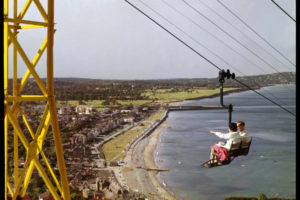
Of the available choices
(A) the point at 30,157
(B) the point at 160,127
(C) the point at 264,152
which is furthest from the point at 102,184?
(B) the point at 160,127

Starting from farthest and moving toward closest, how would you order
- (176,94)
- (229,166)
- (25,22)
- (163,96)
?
(176,94), (163,96), (229,166), (25,22)

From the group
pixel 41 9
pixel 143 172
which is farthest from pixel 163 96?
pixel 41 9

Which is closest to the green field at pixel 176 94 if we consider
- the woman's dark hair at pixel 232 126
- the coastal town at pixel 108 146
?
the coastal town at pixel 108 146

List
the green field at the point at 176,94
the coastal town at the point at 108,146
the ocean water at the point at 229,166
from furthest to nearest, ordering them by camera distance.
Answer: the green field at the point at 176,94
the coastal town at the point at 108,146
the ocean water at the point at 229,166

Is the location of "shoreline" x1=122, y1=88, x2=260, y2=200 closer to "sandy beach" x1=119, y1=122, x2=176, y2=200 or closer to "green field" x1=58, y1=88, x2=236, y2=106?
"sandy beach" x1=119, y1=122, x2=176, y2=200

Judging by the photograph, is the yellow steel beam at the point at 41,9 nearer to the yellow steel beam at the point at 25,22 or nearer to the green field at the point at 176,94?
the yellow steel beam at the point at 25,22

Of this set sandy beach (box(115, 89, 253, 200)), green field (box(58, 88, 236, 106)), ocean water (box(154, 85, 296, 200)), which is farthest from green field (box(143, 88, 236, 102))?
sandy beach (box(115, 89, 253, 200))

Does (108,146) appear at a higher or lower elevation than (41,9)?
lower

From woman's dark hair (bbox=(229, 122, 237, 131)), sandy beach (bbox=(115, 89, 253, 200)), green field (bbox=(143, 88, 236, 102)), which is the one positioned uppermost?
green field (bbox=(143, 88, 236, 102))

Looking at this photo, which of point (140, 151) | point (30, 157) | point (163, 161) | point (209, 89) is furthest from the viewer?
point (209, 89)

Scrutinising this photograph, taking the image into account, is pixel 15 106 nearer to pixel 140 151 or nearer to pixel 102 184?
pixel 102 184

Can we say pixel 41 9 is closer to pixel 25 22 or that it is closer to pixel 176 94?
pixel 25 22
